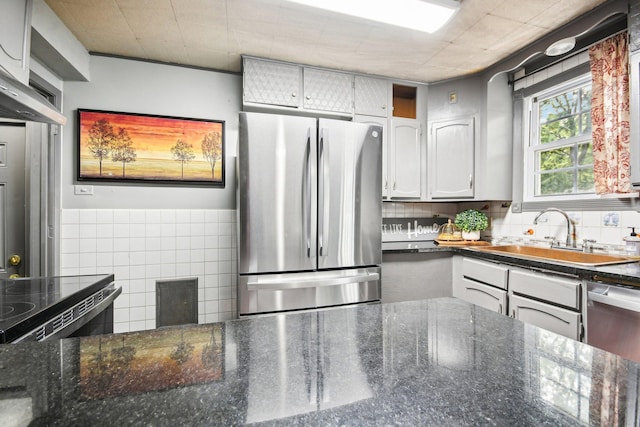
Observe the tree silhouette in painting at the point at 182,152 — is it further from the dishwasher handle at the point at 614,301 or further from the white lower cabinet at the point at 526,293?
the dishwasher handle at the point at 614,301

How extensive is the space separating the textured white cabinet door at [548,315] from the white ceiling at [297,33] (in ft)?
6.17

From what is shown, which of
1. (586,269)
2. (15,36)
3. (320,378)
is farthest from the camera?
(586,269)

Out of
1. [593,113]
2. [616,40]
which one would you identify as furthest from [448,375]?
[616,40]

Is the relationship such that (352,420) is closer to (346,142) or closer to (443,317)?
(443,317)

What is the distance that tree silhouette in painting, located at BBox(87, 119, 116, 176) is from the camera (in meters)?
2.48

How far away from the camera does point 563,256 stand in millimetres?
2326

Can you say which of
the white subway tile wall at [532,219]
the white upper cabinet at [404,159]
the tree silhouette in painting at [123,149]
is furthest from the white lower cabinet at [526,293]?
the tree silhouette in painting at [123,149]

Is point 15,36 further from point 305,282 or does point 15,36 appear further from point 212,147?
point 305,282

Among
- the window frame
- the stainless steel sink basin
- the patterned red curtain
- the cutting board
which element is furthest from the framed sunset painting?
the patterned red curtain

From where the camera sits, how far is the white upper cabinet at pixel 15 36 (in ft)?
4.46

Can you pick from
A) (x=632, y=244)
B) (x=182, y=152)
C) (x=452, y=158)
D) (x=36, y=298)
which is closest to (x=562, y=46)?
(x=452, y=158)

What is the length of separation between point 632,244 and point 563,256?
403 mm

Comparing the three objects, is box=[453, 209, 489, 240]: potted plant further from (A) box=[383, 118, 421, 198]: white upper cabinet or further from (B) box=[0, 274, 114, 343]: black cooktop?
(B) box=[0, 274, 114, 343]: black cooktop

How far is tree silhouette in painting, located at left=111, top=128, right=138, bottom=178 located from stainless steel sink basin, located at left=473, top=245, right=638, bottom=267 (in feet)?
9.82
